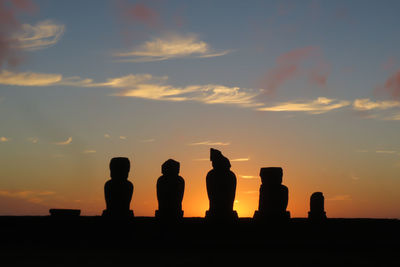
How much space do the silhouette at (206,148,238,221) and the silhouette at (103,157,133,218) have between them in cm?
252

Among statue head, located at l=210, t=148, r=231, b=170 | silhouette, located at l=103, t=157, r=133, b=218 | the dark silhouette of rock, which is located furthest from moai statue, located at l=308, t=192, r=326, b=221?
the dark silhouette of rock

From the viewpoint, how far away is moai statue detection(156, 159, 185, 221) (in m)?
18.1

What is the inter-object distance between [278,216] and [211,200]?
2237mm

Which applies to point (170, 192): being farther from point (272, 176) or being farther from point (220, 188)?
point (272, 176)

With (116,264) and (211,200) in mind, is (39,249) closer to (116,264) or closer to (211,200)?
(116,264)

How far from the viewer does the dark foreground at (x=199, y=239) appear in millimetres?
15531

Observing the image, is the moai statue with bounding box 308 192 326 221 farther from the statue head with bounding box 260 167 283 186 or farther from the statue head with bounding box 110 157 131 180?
the statue head with bounding box 110 157 131 180

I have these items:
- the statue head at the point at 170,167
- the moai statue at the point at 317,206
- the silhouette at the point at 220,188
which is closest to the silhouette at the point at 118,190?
the statue head at the point at 170,167

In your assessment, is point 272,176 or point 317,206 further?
point 317,206

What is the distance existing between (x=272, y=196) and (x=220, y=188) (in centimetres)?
194

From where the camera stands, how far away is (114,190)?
1836cm

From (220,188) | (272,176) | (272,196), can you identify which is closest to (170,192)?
(220,188)

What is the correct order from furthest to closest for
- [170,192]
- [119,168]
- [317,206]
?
[317,206] < [119,168] < [170,192]

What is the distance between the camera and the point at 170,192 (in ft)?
59.8
